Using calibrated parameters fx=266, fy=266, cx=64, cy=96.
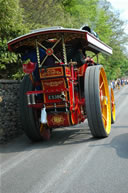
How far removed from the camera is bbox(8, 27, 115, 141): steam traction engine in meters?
5.77

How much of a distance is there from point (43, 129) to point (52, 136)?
663 millimetres

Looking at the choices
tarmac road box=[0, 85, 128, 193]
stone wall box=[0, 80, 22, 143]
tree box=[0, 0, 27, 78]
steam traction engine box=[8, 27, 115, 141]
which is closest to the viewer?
tarmac road box=[0, 85, 128, 193]

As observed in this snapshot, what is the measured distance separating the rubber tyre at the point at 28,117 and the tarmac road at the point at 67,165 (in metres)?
0.30

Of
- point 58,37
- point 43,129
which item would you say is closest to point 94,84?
point 58,37

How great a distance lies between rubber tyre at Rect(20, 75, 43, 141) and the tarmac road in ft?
0.99

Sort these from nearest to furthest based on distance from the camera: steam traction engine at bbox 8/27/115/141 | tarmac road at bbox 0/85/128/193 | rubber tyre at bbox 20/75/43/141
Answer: tarmac road at bbox 0/85/128/193
steam traction engine at bbox 8/27/115/141
rubber tyre at bbox 20/75/43/141

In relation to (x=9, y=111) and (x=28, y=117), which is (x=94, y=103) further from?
(x=9, y=111)

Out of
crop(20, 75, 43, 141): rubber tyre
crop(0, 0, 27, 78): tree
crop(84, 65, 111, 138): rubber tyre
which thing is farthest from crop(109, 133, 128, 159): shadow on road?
crop(0, 0, 27, 78): tree

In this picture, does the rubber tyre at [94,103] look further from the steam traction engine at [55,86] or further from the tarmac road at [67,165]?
the tarmac road at [67,165]

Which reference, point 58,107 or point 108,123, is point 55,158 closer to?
point 58,107

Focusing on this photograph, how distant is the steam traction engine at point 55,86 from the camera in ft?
18.9

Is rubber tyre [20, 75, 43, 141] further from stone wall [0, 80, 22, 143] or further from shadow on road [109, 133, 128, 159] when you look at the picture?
shadow on road [109, 133, 128, 159]

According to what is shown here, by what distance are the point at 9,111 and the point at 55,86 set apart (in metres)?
2.14

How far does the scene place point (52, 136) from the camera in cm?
730
